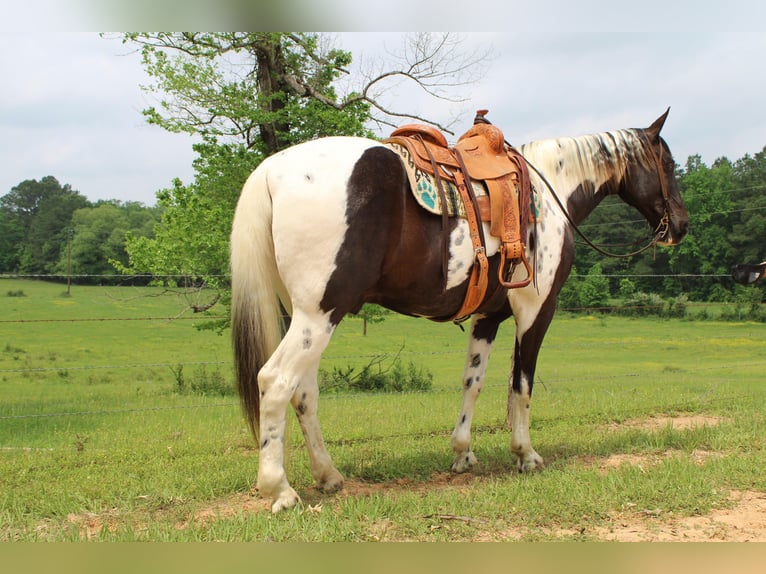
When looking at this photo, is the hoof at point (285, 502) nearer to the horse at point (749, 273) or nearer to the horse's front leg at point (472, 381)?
the horse's front leg at point (472, 381)

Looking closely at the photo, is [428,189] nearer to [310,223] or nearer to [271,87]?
[310,223]

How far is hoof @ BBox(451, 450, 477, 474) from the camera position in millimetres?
4543

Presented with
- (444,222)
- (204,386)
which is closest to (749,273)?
(444,222)

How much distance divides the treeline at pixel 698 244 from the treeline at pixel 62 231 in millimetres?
17305

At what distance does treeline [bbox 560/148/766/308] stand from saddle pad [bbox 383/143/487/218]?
74.8ft

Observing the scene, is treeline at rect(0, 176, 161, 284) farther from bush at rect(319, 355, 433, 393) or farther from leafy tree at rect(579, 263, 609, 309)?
leafy tree at rect(579, 263, 609, 309)

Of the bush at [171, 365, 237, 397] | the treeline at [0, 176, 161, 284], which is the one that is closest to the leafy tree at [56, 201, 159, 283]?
the treeline at [0, 176, 161, 284]

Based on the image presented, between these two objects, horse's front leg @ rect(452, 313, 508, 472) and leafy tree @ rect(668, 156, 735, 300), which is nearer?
horse's front leg @ rect(452, 313, 508, 472)

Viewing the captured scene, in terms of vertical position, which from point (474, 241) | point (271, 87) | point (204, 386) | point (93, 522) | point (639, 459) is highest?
point (271, 87)

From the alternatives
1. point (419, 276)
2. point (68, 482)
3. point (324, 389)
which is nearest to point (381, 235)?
point (419, 276)

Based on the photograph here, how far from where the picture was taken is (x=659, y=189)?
17.2ft

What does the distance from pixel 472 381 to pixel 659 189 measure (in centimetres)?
235

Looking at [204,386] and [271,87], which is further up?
[271,87]

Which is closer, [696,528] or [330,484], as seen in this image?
[696,528]
